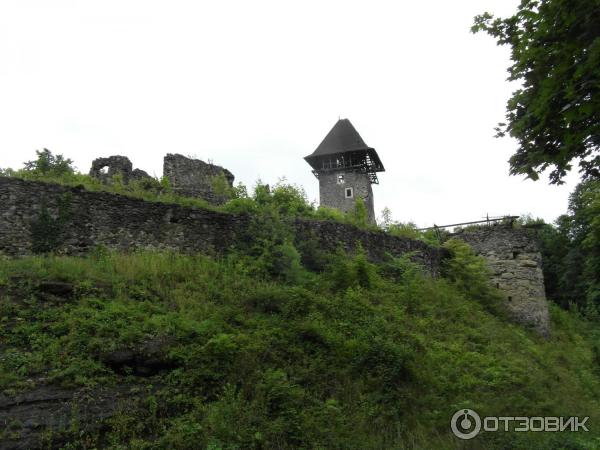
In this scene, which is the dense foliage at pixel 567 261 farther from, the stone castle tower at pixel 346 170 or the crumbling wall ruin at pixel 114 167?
the crumbling wall ruin at pixel 114 167

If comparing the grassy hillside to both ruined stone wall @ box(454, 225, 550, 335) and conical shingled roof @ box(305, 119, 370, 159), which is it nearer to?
ruined stone wall @ box(454, 225, 550, 335)

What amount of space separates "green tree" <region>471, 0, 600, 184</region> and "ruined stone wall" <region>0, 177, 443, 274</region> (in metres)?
7.86

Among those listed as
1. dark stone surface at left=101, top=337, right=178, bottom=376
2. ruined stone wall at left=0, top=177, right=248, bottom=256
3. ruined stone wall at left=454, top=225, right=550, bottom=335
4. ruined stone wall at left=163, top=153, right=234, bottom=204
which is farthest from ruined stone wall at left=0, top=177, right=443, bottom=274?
ruined stone wall at left=454, top=225, right=550, bottom=335

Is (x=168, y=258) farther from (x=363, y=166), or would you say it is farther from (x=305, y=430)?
(x=363, y=166)

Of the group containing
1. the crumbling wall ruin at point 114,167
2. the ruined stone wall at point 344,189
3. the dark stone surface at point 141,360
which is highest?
the ruined stone wall at point 344,189

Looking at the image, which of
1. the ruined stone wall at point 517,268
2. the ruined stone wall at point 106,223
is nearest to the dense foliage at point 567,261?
the ruined stone wall at point 517,268

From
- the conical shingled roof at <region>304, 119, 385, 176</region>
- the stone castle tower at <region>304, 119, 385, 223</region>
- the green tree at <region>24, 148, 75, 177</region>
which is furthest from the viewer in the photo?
the conical shingled roof at <region>304, 119, 385, 176</region>

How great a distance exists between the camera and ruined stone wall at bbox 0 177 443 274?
10078 mm

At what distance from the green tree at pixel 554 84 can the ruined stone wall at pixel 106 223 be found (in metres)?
7.86

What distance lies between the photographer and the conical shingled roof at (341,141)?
3850 cm

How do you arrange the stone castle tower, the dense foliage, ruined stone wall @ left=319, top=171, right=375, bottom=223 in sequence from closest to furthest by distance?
1. the dense foliage
2. ruined stone wall @ left=319, top=171, right=375, bottom=223
3. the stone castle tower

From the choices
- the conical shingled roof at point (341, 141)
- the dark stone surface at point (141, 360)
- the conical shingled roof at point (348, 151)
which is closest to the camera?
the dark stone surface at point (141, 360)

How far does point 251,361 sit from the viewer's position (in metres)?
7.35

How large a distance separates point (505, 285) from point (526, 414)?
10158mm
